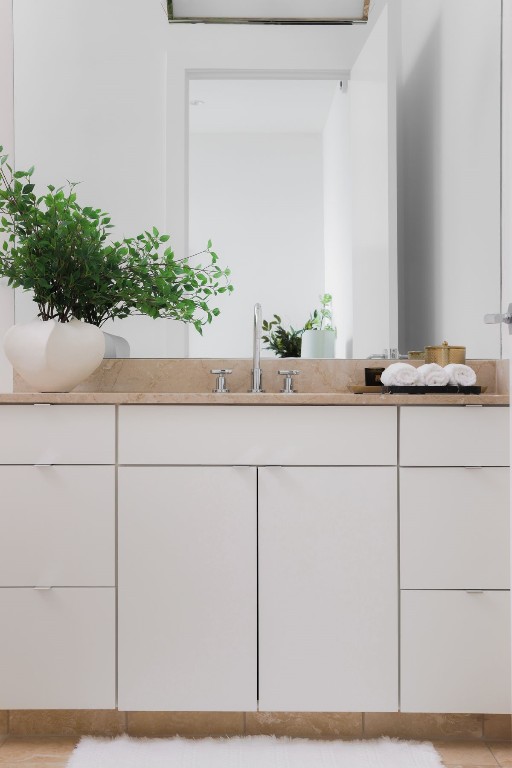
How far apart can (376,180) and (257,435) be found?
1.04m

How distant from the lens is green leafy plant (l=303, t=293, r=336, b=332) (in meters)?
2.34

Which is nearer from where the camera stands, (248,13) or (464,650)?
(464,650)

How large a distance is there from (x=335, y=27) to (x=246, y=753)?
87.2 inches

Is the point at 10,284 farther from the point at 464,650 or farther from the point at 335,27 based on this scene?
the point at 464,650

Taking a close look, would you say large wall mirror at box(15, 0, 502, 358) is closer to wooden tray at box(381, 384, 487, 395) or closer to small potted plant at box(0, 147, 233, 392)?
small potted plant at box(0, 147, 233, 392)

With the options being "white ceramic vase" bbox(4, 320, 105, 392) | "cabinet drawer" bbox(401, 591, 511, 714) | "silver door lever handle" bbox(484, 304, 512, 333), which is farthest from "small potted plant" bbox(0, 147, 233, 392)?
"cabinet drawer" bbox(401, 591, 511, 714)

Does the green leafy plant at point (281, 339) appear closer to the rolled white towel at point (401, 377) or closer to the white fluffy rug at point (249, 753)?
the rolled white towel at point (401, 377)

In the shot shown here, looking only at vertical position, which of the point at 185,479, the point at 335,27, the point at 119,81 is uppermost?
the point at 335,27

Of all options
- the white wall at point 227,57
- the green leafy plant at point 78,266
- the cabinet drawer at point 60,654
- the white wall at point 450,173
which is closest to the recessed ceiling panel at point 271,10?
the white wall at point 227,57

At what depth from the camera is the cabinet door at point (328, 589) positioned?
1.86m

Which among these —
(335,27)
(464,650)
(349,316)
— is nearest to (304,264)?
(349,316)

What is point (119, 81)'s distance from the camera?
94.1 inches

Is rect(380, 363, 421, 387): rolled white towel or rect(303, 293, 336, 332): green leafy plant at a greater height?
rect(303, 293, 336, 332): green leafy plant

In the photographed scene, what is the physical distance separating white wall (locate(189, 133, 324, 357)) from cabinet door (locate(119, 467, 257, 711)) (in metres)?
0.61
